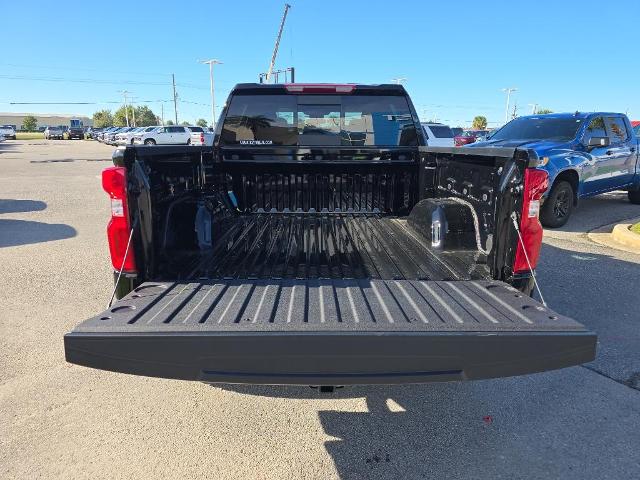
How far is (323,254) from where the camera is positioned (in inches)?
134

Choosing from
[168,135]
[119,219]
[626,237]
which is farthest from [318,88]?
[168,135]

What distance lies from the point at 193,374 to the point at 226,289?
618 millimetres

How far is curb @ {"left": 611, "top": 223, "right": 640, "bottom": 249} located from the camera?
23.3 ft

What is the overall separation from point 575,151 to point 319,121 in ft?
20.1

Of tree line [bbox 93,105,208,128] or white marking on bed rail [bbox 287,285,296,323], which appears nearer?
white marking on bed rail [bbox 287,285,296,323]

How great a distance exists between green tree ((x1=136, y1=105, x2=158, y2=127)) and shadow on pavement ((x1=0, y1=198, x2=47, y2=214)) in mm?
119703

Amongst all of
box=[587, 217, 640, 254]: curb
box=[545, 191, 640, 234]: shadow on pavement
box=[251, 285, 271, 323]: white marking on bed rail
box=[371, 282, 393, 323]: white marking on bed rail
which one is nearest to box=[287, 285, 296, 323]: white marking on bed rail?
box=[251, 285, 271, 323]: white marking on bed rail

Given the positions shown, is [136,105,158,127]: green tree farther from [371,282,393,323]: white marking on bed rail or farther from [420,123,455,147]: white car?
[371,282,393,323]: white marking on bed rail

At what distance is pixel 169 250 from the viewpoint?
10.0 ft

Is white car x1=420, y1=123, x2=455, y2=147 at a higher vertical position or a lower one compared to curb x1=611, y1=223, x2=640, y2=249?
higher

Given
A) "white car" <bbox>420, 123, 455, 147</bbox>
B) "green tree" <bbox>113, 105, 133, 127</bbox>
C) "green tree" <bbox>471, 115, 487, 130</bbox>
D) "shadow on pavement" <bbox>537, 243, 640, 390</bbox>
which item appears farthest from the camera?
"green tree" <bbox>113, 105, 133, 127</bbox>

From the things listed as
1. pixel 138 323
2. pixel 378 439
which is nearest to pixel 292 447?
pixel 378 439

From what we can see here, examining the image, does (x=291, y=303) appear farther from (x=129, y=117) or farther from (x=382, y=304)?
(x=129, y=117)

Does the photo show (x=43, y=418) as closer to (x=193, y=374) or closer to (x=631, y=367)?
(x=193, y=374)
